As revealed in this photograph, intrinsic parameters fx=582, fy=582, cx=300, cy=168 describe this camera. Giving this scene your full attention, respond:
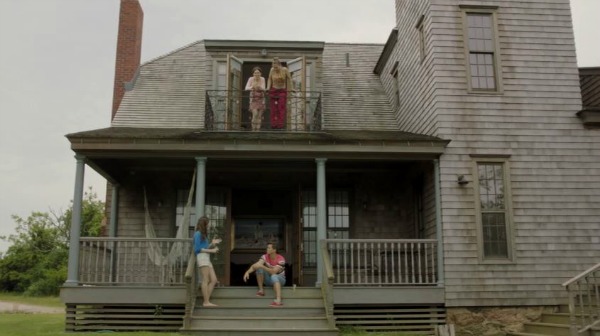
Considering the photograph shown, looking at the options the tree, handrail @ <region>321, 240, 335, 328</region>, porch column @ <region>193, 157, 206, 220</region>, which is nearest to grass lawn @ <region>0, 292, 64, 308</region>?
the tree

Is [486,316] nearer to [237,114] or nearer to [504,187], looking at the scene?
[504,187]

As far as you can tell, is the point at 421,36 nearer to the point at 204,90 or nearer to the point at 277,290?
the point at 204,90

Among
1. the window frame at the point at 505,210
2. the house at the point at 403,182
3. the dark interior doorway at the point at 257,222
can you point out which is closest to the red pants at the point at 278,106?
the house at the point at 403,182

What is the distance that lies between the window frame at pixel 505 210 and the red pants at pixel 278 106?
4229mm

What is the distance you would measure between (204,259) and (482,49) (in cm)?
687

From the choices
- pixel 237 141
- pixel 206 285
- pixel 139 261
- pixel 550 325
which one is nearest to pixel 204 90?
pixel 237 141

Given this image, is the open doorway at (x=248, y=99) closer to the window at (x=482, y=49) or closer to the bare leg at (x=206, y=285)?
the bare leg at (x=206, y=285)

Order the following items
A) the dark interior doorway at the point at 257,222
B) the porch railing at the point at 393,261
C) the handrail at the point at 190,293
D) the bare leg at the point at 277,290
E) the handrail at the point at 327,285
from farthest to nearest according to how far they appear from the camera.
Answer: the dark interior doorway at the point at 257,222 → the porch railing at the point at 393,261 → the bare leg at the point at 277,290 → the handrail at the point at 327,285 → the handrail at the point at 190,293

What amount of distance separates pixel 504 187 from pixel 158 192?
7533 mm

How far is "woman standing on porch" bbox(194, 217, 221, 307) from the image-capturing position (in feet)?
32.1

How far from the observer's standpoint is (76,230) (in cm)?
1047

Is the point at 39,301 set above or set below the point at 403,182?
below

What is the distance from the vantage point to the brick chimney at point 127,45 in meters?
15.9

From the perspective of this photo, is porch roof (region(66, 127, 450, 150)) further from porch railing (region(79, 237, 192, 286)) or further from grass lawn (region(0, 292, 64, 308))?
grass lawn (region(0, 292, 64, 308))
